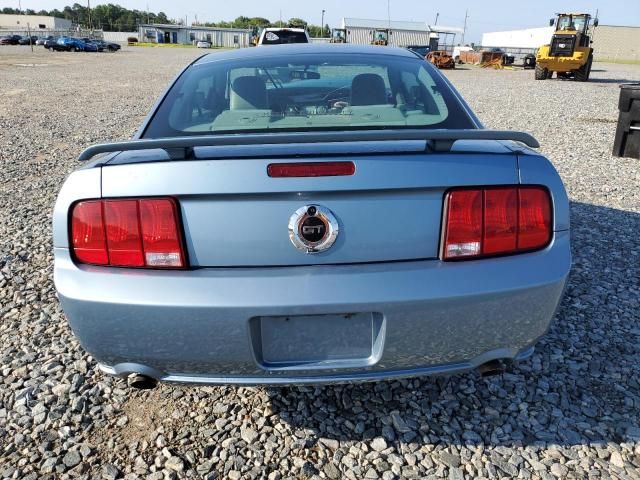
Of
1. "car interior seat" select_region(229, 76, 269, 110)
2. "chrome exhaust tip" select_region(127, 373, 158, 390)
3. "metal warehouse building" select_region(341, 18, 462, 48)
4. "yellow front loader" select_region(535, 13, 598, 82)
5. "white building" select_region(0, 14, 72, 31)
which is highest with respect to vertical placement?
"white building" select_region(0, 14, 72, 31)

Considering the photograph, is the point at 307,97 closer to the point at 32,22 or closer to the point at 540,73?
the point at 540,73

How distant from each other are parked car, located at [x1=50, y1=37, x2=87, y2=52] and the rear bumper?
56.6 m

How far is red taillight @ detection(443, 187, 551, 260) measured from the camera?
169 centimetres

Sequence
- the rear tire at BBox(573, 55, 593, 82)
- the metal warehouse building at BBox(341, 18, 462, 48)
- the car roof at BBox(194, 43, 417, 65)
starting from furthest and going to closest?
1. the metal warehouse building at BBox(341, 18, 462, 48)
2. the rear tire at BBox(573, 55, 593, 82)
3. the car roof at BBox(194, 43, 417, 65)

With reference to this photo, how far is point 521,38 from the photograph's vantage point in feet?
244

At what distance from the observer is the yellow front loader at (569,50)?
73.5 feet

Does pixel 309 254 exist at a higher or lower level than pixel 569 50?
lower

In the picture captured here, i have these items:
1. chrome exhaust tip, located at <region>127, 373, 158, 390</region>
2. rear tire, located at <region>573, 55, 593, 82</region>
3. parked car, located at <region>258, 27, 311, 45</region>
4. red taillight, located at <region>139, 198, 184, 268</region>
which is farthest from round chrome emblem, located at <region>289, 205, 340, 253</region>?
rear tire, located at <region>573, 55, 593, 82</region>

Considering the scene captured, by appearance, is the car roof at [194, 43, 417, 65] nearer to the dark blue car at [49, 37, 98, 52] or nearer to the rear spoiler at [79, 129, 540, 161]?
the rear spoiler at [79, 129, 540, 161]

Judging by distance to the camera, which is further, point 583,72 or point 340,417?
point 583,72

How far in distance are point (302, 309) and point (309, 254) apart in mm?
177

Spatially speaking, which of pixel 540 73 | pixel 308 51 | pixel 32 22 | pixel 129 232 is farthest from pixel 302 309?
pixel 32 22

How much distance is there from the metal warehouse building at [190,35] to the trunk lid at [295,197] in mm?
94846

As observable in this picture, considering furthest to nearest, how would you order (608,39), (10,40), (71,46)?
(608,39)
(10,40)
(71,46)
